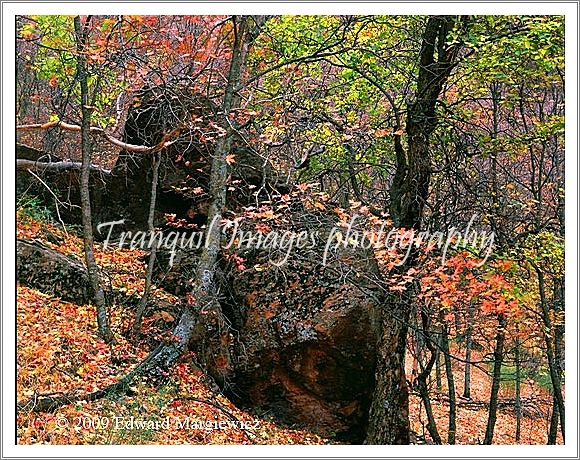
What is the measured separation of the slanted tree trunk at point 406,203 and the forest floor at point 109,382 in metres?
0.70

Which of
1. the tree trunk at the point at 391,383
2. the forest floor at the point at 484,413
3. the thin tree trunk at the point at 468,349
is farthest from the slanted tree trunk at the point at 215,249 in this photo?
the forest floor at the point at 484,413

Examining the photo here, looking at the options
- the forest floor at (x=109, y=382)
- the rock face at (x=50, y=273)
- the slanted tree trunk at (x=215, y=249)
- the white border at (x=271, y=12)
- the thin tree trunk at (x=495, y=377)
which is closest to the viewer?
the white border at (x=271, y=12)

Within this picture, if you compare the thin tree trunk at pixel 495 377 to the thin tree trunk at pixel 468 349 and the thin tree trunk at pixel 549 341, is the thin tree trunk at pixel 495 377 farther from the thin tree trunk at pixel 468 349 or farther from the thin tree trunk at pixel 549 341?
the thin tree trunk at pixel 549 341

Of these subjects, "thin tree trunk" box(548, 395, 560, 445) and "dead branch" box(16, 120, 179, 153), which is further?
"thin tree trunk" box(548, 395, 560, 445)

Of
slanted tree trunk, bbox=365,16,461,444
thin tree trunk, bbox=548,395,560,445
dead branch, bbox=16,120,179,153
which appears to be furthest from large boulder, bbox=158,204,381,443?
thin tree trunk, bbox=548,395,560,445

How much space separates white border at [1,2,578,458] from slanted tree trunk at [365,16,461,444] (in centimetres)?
83

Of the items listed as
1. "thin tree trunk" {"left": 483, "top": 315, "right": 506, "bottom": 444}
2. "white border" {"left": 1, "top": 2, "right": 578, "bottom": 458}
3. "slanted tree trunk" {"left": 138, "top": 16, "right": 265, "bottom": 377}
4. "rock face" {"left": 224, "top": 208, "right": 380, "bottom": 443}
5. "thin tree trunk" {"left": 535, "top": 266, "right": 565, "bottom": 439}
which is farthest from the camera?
"thin tree trunk" {"left": 483, "top": 315, "right": 506, "bottom": 444}

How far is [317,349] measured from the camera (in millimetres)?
5703

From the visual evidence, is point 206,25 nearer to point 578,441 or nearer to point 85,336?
point 85,336

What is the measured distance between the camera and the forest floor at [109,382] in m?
4.50

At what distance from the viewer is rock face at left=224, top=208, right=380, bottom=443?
567 cm

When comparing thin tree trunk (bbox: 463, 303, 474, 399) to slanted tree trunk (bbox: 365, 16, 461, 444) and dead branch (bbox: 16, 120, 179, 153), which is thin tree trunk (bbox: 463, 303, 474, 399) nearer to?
slanted tree trunk (bbox: 365, 16, 461, 444)

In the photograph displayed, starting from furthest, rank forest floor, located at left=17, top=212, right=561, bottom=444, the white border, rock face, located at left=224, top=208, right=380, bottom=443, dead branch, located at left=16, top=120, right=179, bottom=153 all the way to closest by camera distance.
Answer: rock face, located at left=224, top=208, right=380, bottom=443, dead branch, located at left=16, top=120, right=179, bottom=153, forest floor, located at left=17, top=212, right=561, bottom=444, the white border

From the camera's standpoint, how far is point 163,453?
4.27m
